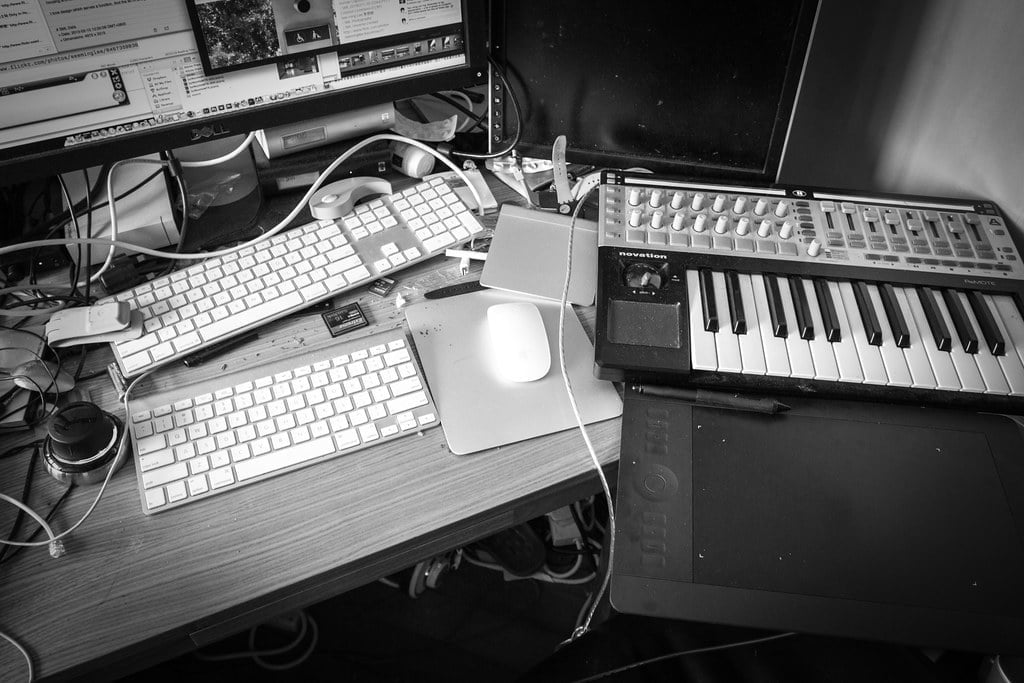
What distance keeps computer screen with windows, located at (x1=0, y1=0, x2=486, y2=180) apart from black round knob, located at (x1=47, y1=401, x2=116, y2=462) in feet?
0.93

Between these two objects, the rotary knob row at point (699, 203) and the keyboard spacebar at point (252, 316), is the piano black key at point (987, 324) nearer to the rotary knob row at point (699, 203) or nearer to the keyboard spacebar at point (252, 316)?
the rotary knob row at point (699, 203)

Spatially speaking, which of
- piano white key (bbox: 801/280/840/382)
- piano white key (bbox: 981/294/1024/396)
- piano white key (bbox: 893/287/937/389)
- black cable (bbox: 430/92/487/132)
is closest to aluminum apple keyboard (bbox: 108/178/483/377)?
black cable (bbox: 430/92/487/132)

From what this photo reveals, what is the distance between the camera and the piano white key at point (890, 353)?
818mm

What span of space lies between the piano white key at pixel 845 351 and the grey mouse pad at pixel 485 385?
0.82ft

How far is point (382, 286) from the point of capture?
3.11ft

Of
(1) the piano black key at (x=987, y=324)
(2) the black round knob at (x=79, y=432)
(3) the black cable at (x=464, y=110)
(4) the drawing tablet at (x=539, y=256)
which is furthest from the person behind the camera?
(3) the black cable at (x=464, y=110)

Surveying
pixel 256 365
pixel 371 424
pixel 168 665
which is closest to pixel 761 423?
pixel 371 424

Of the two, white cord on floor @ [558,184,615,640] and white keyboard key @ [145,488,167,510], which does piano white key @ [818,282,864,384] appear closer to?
white cord on floor @ [558,184,615,640]

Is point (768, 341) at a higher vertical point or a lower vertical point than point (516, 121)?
lower

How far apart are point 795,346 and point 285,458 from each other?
57 centimetres

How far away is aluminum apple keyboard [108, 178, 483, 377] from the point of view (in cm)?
86

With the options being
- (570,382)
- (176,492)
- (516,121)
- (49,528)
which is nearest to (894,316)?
(570,382)

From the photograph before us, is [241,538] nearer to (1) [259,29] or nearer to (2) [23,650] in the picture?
(2) [23,650]

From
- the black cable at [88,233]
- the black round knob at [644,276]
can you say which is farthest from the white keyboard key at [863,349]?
the black cable at [88,233]
